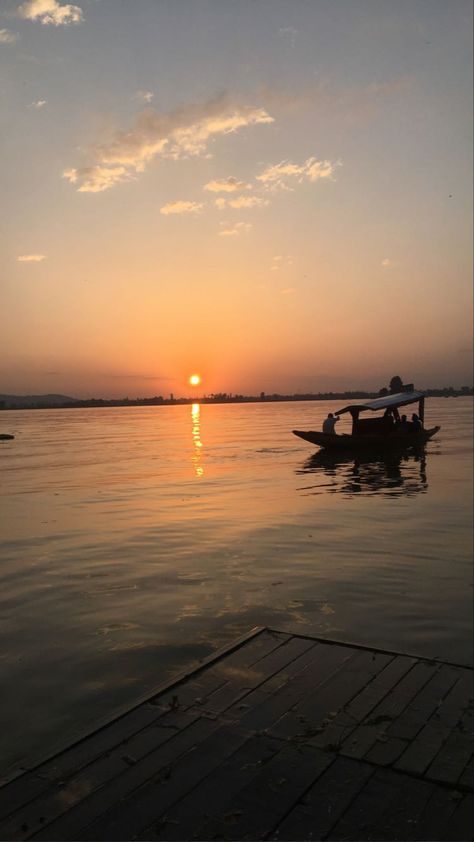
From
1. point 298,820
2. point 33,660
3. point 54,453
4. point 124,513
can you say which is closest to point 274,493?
point 124,513

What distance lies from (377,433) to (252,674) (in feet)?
115

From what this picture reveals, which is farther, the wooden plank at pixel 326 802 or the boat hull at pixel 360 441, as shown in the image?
the boat hull at pixel 360 441

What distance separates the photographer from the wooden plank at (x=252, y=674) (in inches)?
221

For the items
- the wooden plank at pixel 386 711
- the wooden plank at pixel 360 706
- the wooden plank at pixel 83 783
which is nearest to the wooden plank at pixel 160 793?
the wooden plank at pixel 83 783

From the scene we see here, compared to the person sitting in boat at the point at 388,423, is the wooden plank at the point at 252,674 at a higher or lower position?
lower

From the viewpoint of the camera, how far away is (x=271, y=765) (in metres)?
4.54

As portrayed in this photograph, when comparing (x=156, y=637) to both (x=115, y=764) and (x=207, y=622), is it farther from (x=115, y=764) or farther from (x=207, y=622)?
(x=115, y=764)

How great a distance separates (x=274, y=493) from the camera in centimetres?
2333

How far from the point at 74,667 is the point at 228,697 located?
2.85 metres

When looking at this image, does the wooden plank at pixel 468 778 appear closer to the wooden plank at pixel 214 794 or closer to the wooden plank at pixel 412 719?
the wooden plank at pixel 412 719

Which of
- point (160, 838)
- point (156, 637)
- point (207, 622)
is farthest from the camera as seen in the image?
point (207, 622)

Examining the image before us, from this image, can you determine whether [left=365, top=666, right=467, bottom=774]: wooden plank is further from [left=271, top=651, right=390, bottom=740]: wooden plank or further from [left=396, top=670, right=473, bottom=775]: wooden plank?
[left=271, top=651, right=390, bottom=740]: wooden plank

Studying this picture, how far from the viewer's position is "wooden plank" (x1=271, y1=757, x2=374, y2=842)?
381 cm

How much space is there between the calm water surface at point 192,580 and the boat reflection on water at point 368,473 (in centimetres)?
31
